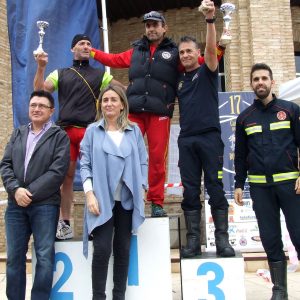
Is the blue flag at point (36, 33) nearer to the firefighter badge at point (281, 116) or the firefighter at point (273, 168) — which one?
the firefighter at point (273, 168)

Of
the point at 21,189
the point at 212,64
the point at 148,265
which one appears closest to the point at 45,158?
the point at 21,189

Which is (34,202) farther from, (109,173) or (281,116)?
(281,116)

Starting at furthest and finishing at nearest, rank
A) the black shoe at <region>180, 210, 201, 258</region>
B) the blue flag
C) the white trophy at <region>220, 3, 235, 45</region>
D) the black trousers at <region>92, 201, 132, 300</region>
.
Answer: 1. the blue flag
2. the black shoe at <region>180, 210, 201, 258</region>
3. the white trophy at <region>220, 3, 235, 45</region>
4. the black trousers at <region>92, 201, 132, 300</region>

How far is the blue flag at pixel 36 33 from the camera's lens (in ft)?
22.1

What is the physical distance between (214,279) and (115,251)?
96 cm

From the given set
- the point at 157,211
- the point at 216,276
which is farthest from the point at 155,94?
the point at 216,276

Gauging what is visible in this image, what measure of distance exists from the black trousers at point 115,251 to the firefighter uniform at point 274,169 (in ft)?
4.05

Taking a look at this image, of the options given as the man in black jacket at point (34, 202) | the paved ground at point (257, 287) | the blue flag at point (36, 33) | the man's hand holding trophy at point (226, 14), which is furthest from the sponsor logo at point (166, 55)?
the blue flag at point (36, 33)

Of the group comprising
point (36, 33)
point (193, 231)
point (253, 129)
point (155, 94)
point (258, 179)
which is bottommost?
point (193, 231)

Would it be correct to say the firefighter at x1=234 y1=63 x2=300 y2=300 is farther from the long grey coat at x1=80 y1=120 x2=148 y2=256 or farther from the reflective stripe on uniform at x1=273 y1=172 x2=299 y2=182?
the long grey coat at x1=80 y1=120 x2=148 y2=256

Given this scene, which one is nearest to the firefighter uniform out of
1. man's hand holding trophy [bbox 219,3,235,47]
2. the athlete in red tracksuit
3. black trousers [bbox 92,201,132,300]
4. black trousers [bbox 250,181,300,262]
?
black trousers [bbox 250,181,300,262]

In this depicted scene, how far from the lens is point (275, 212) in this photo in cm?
390

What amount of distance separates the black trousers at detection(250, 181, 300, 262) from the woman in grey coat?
42.7 inches

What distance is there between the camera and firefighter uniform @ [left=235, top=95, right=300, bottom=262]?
3832 mm
